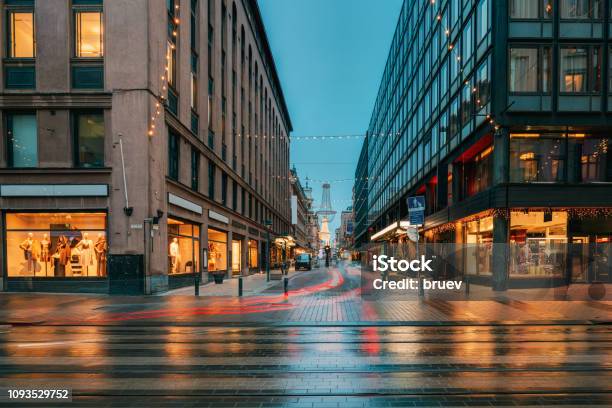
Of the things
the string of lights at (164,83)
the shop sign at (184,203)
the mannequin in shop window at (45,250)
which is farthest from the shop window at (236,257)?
the string of lights at (164,83)

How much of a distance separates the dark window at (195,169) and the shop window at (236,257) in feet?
33.6

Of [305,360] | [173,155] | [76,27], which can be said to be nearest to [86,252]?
[173,155]

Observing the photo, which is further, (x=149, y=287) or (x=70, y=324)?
(x=149, y=287)

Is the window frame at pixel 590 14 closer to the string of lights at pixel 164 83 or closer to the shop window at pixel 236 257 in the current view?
the string of lights at pixel 164 83

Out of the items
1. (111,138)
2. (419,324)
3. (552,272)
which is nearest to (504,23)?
(552,272)

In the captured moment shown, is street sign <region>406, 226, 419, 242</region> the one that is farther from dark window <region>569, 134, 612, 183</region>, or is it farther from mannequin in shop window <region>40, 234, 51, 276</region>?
mannequin in shop window <region>40, 234, 51, 276</region>

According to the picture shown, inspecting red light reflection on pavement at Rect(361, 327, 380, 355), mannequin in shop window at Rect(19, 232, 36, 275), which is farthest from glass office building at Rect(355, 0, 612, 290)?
mannequin in shop window at Rect(19, 232, 36, 275)

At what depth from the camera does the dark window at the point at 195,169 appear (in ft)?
79.3

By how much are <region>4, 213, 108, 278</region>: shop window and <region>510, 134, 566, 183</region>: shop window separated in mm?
20891

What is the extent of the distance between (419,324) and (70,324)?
10.3m

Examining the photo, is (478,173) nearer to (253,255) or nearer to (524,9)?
(524,9)

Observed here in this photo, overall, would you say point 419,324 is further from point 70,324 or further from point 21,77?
point 21,77

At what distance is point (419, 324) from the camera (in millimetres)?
11297

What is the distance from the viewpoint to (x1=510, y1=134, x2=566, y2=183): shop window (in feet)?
65.8
